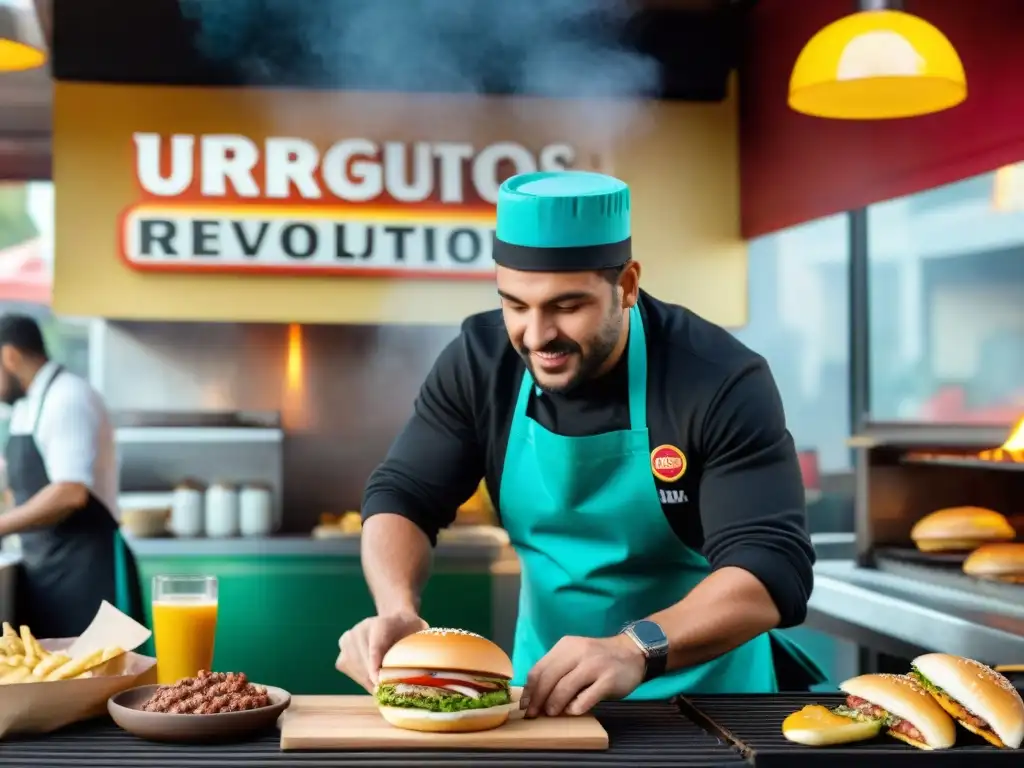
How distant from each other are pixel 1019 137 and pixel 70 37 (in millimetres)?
3539

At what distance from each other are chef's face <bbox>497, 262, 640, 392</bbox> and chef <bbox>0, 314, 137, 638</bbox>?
258 cm

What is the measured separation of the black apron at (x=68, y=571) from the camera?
4.01 meters

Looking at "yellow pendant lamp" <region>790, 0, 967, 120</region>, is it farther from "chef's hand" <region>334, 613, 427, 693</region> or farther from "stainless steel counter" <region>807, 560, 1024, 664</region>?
"chef's hand" <region>334, 613, 427, 693</region>

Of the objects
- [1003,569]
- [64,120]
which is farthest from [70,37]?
[1003,569]

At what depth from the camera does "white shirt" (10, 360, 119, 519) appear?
4.04 metres

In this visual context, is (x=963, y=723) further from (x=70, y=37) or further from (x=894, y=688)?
(x=70, y=37)

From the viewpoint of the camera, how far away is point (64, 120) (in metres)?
4.93

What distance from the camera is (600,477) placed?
213 cm

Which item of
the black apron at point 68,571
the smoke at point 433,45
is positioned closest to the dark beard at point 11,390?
the black apron at point 68,571

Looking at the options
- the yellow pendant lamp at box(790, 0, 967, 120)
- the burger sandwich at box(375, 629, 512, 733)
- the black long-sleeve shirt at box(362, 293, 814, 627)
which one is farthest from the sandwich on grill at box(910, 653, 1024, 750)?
the yellow pendant lamp at box(790, 0, 967, 120)

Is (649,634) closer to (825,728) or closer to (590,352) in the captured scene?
(825,728)

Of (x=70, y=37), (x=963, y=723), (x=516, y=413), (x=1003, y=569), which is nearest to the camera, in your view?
(x=963, y=723)

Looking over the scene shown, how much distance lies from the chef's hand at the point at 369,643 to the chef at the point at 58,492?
2.48 m

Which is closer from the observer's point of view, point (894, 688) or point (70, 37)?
point (894, 688)
